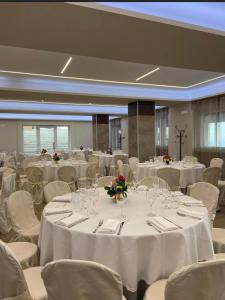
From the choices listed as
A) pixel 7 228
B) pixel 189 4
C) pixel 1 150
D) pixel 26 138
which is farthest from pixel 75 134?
pixel 189 4

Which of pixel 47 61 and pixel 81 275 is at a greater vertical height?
pixel 47 61

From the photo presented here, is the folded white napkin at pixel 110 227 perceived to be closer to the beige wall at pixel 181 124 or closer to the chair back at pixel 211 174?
the chair back at pixel 211 174

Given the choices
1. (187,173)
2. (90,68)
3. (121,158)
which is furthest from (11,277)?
(121,158)

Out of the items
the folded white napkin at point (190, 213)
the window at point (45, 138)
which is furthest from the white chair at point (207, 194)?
the window at point (45, 138)

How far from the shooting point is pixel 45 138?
1872 centimetres

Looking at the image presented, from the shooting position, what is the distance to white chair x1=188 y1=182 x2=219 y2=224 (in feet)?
11.3

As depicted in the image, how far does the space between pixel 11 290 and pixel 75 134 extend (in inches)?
691

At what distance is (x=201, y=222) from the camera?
8.05ft

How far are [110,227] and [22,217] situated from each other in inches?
62.6

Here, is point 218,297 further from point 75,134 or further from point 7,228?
point 75,134

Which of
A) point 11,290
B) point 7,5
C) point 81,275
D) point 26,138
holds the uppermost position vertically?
→ point 7,5

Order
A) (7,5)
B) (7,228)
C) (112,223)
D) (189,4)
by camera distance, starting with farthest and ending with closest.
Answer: (7,228)
(189,4)
(7,5)
(112,223)

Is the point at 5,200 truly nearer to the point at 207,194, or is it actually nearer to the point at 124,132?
the point at 207,194

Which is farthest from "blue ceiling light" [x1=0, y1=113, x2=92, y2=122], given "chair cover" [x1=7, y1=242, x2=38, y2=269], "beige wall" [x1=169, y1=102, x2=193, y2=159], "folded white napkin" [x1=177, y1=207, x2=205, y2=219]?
"folded white napkin" [x1=177, y1=207, x2=205, y2=219]
